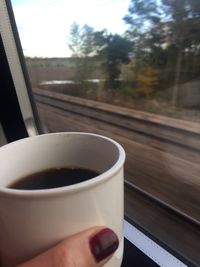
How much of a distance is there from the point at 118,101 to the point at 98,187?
0.37 m

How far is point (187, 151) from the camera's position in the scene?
51 centimetres

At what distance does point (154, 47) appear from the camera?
1.62 feet

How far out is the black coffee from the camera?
11.8 inches

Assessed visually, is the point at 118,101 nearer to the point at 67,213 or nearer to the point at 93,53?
the point at 93,53

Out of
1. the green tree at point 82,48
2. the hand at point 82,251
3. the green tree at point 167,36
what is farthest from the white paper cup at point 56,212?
the green tree at point 82,48

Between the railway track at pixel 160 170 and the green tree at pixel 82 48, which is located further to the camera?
the green tree at pixel 82 48

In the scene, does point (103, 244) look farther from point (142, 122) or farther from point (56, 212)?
point (142, 122)

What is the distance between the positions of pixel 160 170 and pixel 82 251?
0.37 metres

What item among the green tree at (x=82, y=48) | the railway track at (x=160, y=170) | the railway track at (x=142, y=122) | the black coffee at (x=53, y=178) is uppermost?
the green tree at (x=82, y=48)

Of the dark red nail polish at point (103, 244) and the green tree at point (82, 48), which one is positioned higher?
the green tree at point (82, 48)

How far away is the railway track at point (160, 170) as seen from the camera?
1.67ft

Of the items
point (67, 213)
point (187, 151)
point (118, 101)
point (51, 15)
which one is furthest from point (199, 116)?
point (51, 15)

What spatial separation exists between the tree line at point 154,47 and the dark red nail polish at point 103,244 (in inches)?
11.1

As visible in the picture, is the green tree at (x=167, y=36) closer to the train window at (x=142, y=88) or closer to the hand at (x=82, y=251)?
Result: the train window at (x=142, y=88)
